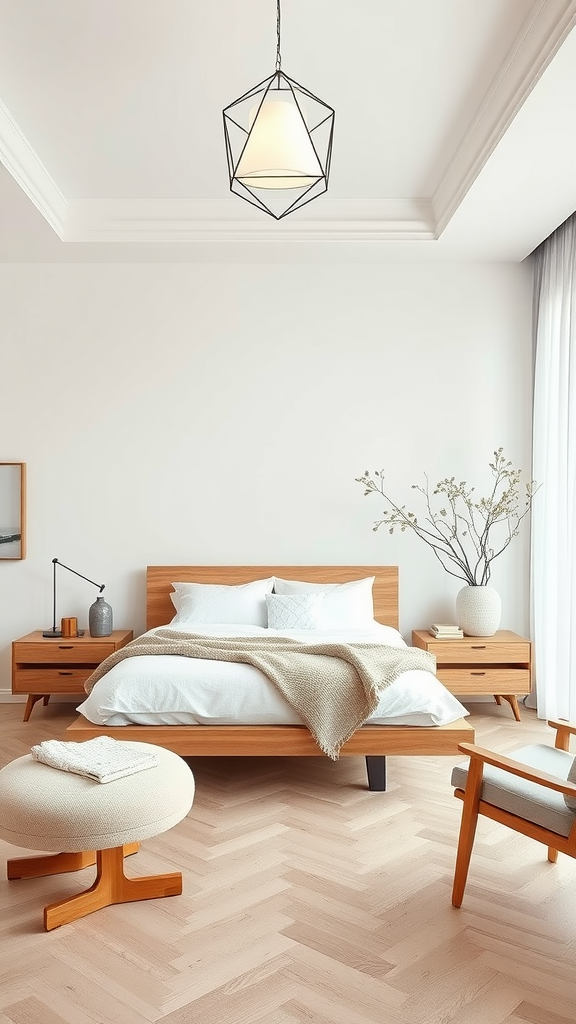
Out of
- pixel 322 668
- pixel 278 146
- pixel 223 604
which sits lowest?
pixel 322 668

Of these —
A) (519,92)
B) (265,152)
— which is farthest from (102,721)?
(519,92)

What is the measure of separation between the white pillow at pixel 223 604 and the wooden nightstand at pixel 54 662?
1.52 feet

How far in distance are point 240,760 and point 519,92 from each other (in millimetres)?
3233

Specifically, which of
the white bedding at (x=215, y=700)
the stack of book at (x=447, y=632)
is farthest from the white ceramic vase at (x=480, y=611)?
the white bedding at (x=215, y=700)

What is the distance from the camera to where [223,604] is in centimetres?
484

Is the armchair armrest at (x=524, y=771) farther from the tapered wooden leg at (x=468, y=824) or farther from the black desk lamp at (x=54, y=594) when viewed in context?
the black desk lamp at (x=54, y=594)

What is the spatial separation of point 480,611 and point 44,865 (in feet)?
9.72

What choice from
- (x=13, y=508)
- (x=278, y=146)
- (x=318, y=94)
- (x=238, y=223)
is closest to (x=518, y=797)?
(x=278, y=146)

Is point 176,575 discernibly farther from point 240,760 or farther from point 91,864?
point 91,864

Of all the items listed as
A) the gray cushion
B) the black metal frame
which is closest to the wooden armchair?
the gray cushion

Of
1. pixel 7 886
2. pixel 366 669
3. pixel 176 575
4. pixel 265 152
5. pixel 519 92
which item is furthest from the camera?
pixel 176 575

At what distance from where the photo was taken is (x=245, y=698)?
3523mm

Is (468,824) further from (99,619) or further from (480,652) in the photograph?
(99,619)

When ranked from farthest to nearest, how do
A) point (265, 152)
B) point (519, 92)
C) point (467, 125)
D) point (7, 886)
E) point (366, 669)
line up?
point (467, 125)
point (366, 669)
point (519, 92)
point (7, 886)
point (265, 152)
